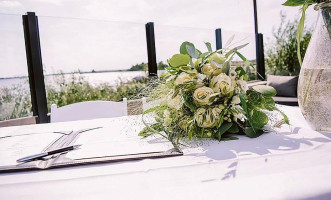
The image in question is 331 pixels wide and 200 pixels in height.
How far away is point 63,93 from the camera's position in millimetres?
3961

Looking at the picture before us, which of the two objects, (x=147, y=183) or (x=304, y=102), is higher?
(x=304, y=102)

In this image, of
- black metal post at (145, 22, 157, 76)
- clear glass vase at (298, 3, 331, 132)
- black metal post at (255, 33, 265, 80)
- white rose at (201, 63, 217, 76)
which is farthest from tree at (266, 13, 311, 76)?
white rose at (201, 63, 217, 76)

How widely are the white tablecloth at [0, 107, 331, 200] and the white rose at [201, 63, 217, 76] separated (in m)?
0.25

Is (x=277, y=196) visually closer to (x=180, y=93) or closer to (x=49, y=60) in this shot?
(x=180, y=93)

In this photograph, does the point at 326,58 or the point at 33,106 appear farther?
the point at 33,106

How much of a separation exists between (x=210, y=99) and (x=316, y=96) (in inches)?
12.6

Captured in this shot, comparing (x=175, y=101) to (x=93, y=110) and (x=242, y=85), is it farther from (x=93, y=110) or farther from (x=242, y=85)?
(x=93, y=110)

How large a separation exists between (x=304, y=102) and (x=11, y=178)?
0.88 meters

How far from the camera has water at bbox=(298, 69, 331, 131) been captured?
739mm

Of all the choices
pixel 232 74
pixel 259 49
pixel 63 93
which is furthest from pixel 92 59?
pixel 259 49

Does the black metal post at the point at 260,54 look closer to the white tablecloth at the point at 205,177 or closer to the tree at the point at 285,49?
the tree at the point at 285,49

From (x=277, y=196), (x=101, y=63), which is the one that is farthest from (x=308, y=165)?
(x=101, y=63)

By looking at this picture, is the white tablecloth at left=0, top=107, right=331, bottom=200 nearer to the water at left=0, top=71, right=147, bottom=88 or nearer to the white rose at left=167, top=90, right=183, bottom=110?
the white rose at left=167, top=90, right=183, bottom=110

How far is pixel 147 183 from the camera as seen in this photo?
0.54 meters
